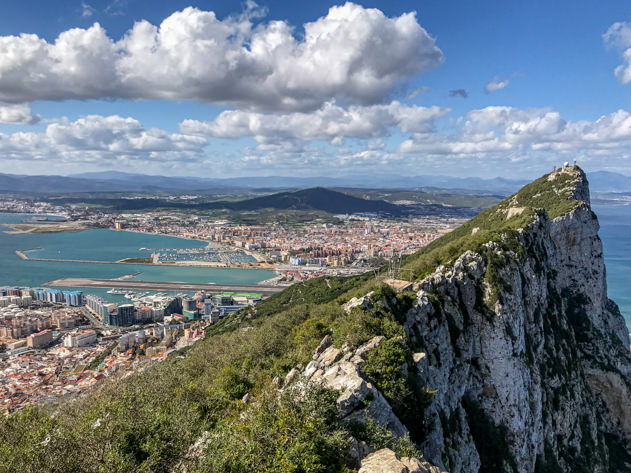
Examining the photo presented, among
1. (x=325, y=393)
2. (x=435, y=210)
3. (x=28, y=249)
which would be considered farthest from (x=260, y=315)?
(x=435, y=210)

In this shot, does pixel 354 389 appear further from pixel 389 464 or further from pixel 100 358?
pixel 100 358

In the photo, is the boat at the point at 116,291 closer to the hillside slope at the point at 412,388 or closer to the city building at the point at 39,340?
the city building at the point at 39,340

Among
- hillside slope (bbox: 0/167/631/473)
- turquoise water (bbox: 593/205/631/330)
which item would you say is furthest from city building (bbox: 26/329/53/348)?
turquoise water (bbox: 593/205/631/330)

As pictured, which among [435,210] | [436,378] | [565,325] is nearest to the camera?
[436,378]

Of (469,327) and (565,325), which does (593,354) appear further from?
(469,327)

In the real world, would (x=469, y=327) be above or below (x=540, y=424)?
above

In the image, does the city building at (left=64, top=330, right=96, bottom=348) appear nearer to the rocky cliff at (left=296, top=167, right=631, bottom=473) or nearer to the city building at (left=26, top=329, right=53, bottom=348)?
the city building at (left=26, top=329, right=53, bottom=348)
